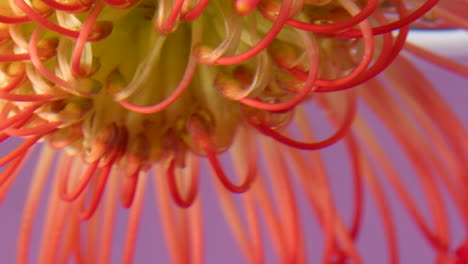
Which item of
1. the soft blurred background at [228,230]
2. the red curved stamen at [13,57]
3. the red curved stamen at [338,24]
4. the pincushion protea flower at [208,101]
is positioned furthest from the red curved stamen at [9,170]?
the soft blurred background at [228,230]

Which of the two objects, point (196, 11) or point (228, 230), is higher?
point (228, 230)

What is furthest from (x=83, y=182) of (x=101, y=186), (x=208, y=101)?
(x=208, y=101)

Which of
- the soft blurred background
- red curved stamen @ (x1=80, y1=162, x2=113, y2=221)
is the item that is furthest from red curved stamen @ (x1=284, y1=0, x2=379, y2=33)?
the soft blurred background

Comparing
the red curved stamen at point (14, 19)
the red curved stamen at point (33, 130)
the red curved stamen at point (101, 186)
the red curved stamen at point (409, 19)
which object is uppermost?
the red curved stamen at point (14, 19)

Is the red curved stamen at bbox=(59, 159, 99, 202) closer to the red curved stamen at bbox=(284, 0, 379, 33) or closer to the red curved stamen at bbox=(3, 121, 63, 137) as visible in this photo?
the red curved stamen at bbox=(3, 121, 63, 137)

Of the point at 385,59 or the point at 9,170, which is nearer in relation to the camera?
the point at 385,59

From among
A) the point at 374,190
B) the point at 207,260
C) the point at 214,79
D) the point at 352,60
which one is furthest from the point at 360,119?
the point at 207,260

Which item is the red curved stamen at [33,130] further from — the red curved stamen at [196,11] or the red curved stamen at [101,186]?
the red curved stamen at [196,11]

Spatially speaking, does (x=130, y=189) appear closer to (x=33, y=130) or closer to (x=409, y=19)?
(x=33, y=130)

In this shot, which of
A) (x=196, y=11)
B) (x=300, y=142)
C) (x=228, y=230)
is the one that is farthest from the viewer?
(x=228, y=230)
